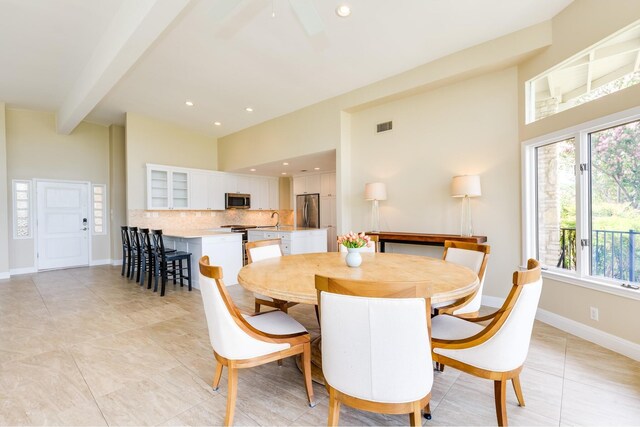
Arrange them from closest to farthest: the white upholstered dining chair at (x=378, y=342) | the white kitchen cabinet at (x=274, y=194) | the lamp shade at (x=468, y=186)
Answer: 1. the white upholstered dining chair at (x=378, y=342)
2. the lamp shade at (x=468, y=186)
3. the white kitchen cabinet at (x=274, y=194)

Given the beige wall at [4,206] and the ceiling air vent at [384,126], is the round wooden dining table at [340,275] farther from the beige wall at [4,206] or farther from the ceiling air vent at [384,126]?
the beige wall at [4,206]

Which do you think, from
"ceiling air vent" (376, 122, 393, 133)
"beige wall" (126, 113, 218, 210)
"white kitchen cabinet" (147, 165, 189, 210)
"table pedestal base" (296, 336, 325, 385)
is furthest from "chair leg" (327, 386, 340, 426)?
"beige wall" (126, 113, 218, 210)

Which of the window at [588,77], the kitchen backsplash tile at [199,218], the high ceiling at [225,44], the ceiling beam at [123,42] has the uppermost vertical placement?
the high ceiling at [225,44]

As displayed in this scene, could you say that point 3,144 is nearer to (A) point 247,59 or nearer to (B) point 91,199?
(B) point 91,199

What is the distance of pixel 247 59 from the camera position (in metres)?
3.81

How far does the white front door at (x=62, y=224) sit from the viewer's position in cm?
618

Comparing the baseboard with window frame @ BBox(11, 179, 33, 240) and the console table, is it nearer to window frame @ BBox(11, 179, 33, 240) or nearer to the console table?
the console table

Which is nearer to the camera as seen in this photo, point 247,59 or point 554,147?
point 554,147

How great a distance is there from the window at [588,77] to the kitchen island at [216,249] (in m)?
4.61

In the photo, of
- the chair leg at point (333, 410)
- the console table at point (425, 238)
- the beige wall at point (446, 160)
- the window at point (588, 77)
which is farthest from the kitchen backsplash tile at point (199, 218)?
the window at point (588, 77)

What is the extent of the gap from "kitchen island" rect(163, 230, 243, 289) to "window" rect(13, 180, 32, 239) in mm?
3671

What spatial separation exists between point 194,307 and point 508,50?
495 centimetres

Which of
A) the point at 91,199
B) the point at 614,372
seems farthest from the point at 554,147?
the point at 91,199

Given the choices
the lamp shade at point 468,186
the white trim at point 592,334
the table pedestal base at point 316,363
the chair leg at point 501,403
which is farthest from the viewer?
the lamp shade at point 468,186
